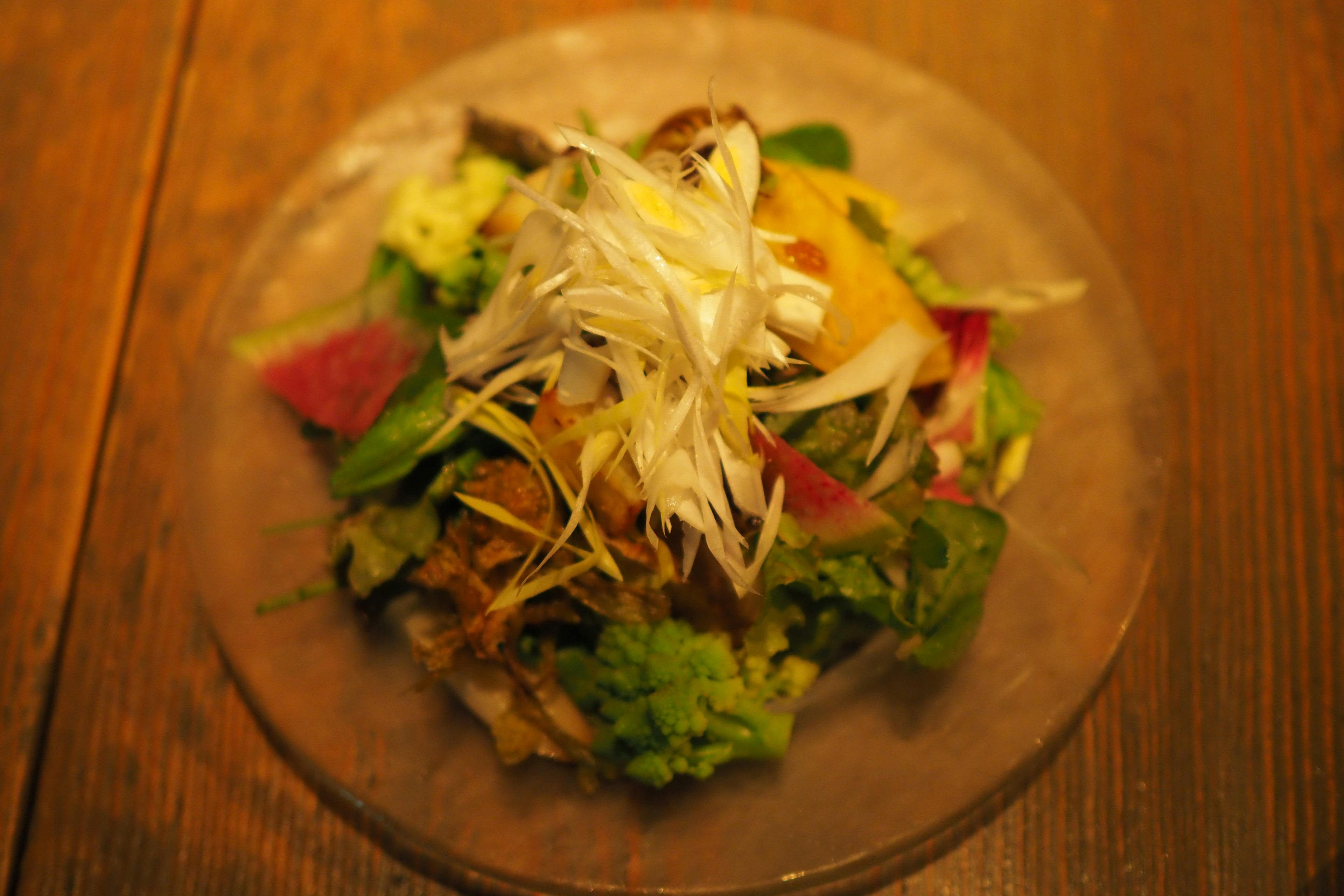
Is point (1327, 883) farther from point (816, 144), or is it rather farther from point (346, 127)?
point (346, 127)

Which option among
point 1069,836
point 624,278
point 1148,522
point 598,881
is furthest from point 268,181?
point 1069,836

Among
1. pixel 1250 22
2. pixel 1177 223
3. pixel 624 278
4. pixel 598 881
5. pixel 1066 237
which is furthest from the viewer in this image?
pixel 1250 22

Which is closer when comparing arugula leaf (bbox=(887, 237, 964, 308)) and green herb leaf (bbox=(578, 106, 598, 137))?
arugula leaf (bbox=(887, 237, 964, 308))

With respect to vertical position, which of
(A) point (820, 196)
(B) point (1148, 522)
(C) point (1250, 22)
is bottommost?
(B) point (1148, 522)

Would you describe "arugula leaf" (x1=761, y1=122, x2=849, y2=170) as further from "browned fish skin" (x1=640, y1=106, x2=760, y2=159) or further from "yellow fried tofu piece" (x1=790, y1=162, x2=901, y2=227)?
"browned fish skin" (x1=640, y1=106, x2=760, y2=159)

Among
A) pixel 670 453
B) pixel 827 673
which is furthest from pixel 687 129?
pixel 827 673

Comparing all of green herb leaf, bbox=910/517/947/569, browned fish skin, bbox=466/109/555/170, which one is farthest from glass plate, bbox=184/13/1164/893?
green herb leaf, bbox=910/517/947/569

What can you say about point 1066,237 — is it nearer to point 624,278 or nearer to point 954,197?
point 954,197

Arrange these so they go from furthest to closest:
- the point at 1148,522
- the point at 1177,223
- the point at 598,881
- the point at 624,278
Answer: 1. the point at 1177,223
2. the point at 1148,522
3. the point at 598,881
4. the point at 624,278

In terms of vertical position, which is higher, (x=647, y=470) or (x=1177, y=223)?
(x=1177, y=223)
